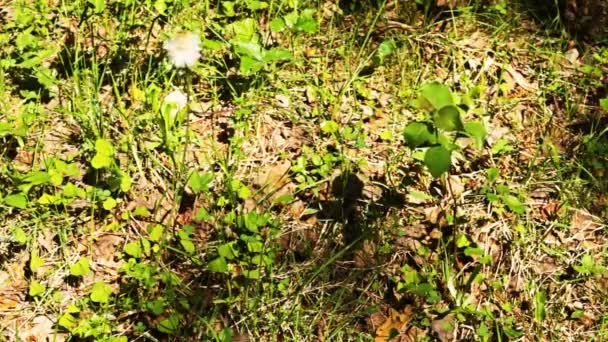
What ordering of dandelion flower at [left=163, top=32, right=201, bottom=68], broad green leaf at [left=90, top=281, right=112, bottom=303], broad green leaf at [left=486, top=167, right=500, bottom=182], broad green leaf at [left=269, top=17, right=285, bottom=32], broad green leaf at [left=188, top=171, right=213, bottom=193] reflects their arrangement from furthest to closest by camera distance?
broad green leaf at [left=269, top=17, right=285, bottom=32]
broad green leaf at [left=486, top=167, right=500, bottom=182]
broad green leaf at [left=188, top=171, right=213, bottom=193]
broad green leaf at [left=90, top=281, right=112, bottom=303]
dandelion flower at [left=163, top=32, right=201, bottom=68]

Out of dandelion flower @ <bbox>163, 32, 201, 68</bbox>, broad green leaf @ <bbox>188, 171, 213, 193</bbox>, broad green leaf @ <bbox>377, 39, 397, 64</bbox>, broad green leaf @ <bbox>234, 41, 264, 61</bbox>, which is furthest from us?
broad green leaf @ <bbox>377, 39, 397, 64</bbox>

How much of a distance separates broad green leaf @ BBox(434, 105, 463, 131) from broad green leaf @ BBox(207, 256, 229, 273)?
0.94m

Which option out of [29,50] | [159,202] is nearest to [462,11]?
[159,202]

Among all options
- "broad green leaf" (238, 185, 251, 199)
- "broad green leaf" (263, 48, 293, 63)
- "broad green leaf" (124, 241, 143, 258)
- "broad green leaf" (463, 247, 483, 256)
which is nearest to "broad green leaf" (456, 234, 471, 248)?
"broad green leaf" (463, 247, 483, 256)

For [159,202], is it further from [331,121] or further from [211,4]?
[211,4]

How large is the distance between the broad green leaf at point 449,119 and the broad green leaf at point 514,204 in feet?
1.99

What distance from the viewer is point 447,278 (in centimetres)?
272

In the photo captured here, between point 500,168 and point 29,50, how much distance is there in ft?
7.55

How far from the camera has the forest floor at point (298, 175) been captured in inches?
103

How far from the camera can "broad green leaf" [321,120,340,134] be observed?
3.14 meters

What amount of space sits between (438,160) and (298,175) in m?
0.78

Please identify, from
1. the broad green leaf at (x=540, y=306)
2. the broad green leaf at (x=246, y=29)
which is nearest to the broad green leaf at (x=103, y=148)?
the broad green leaf at (x=246, y=29)

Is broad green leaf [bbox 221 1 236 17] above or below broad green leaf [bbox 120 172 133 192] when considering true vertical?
above

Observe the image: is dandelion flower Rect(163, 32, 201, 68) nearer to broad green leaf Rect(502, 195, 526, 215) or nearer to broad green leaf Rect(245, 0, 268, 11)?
broad green leaf Rect(245, 0, 268, 11)
